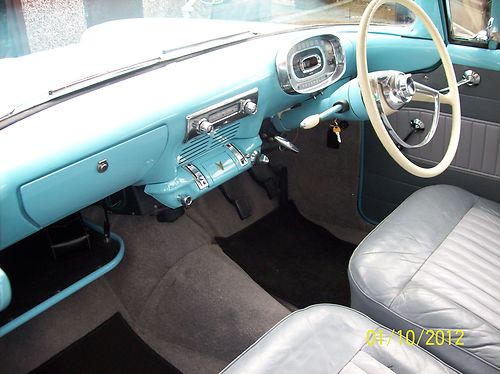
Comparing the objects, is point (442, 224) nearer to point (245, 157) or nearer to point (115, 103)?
point (245, 157)

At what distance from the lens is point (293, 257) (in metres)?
2.25

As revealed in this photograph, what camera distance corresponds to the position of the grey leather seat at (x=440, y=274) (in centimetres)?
127

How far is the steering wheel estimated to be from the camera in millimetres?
1311

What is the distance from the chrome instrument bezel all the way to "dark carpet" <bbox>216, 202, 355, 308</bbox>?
2.59 ft

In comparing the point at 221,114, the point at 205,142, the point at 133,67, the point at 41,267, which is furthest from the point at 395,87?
the point at 41,267

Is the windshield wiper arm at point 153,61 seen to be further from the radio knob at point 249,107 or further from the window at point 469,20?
the window at point 469,20

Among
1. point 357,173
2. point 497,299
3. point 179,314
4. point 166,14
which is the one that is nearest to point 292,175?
point 357,173

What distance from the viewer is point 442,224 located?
5.31ft

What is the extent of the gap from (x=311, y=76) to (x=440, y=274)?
29.2 inches

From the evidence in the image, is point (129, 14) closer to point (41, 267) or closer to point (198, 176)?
point (198, 176)
